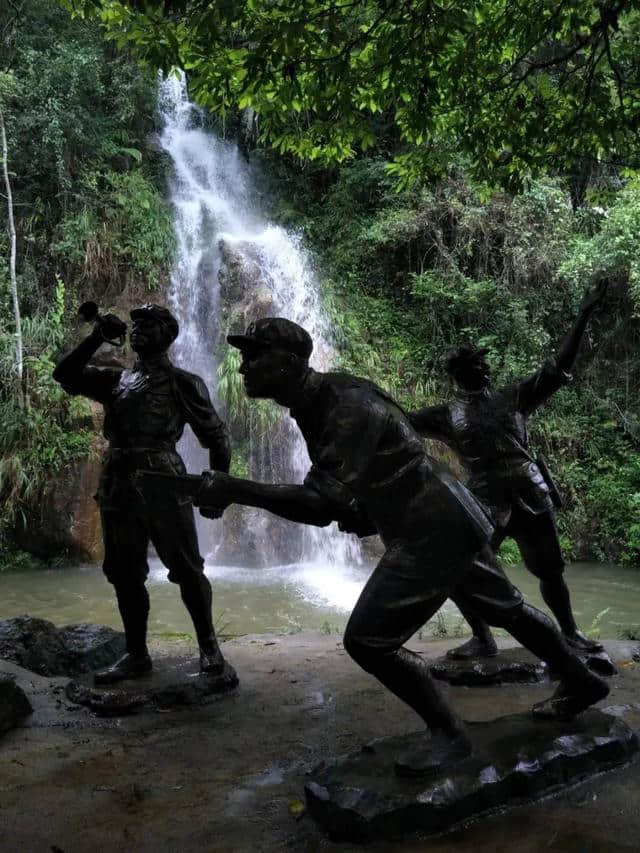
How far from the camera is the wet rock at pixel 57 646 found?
506cm

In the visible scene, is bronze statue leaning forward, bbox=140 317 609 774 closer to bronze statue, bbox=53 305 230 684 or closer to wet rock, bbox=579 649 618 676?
bronze statue, bbox=53 305 230 684

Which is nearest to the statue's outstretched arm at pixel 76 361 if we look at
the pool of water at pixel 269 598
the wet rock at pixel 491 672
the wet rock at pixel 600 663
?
the wet rock at pixel 491 672

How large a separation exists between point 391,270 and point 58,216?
6.94 metres

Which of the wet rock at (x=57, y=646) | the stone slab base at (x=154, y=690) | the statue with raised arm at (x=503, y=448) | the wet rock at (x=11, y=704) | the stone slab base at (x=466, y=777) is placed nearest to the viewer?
the stone slab base at (x=466, y=777)

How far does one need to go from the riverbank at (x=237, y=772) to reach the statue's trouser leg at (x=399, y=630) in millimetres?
432

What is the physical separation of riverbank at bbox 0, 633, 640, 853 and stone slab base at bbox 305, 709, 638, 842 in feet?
0.20

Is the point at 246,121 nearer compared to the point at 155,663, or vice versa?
the point at 155,663

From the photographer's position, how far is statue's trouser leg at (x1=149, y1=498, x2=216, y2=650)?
4.28 m

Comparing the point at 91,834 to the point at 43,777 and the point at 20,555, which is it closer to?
the point at 43,777

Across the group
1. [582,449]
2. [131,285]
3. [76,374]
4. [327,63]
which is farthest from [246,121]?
[76,374]

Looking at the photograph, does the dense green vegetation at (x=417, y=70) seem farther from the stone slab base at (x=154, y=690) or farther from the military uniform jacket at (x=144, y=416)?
the stone slab base at (x=154, y=690)

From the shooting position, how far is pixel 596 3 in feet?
17.0

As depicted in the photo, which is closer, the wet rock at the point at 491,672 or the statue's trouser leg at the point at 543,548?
the wet rock at the point at 491,672

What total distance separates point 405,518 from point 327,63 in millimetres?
3691
